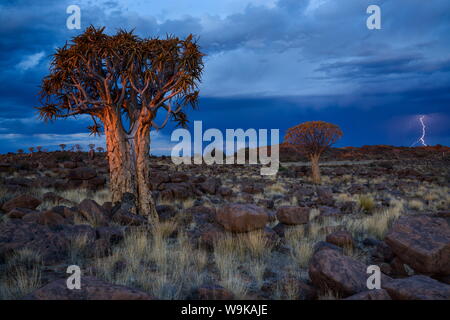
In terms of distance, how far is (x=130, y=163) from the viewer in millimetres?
9695

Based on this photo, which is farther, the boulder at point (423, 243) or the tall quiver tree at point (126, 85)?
the tall quiver tree at point (126, 85)

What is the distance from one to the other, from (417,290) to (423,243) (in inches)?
64.9

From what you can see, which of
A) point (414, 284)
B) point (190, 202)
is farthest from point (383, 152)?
point (414, 284)

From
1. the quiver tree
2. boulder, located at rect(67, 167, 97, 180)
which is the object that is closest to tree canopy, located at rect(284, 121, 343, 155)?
the quiver tree

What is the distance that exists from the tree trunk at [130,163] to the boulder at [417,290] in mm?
7199

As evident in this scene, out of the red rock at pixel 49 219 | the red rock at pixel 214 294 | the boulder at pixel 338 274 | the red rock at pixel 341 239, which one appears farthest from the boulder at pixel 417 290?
the red rock at pixel 49 219

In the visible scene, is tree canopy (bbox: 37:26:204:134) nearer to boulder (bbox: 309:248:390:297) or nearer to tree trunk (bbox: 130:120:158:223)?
tree trunk (bbox: 130:120:158:223)

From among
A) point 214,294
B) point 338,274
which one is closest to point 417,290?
point 338,274

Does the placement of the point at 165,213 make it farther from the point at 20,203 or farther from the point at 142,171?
the point at 20,203

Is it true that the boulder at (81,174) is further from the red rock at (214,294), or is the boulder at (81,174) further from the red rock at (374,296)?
the red rock at (374,296)

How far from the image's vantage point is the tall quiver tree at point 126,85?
30.0 ft

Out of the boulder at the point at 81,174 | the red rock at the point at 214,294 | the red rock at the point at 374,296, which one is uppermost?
the boulder at the point at 81,174

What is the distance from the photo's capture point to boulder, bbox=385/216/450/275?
4555mm
